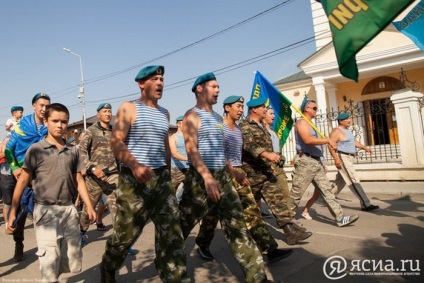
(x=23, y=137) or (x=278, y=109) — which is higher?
(x=278, y=109)

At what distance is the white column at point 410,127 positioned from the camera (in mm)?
9016

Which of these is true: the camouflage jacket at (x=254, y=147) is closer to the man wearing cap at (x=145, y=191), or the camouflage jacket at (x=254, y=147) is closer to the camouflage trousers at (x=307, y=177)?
the camouflage trousers at (x=307, y=177)

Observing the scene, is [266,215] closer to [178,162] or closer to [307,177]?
[307,177]

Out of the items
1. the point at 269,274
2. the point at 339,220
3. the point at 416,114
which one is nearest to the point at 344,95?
the point at 416,114

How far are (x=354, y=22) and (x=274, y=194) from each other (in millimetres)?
2540

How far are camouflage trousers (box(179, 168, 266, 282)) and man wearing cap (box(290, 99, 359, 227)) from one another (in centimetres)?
233

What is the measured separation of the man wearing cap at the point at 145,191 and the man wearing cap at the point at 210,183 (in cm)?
32

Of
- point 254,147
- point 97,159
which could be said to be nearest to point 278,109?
point 254,147

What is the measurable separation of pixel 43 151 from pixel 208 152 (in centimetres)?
148

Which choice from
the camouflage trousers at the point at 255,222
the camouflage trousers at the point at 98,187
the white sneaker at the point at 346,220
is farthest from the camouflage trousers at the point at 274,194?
the camouflage trousers at the point at 98,187

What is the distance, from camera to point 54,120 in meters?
3.12

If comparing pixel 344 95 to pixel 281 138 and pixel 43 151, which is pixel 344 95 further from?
pixel 43 151

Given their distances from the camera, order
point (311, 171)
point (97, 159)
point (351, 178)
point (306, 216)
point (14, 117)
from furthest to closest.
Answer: point (351, 178) < point (306, 216) < point (14, 117) < point (311, 171) < point (97, 159)

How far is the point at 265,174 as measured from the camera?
4430 mm
